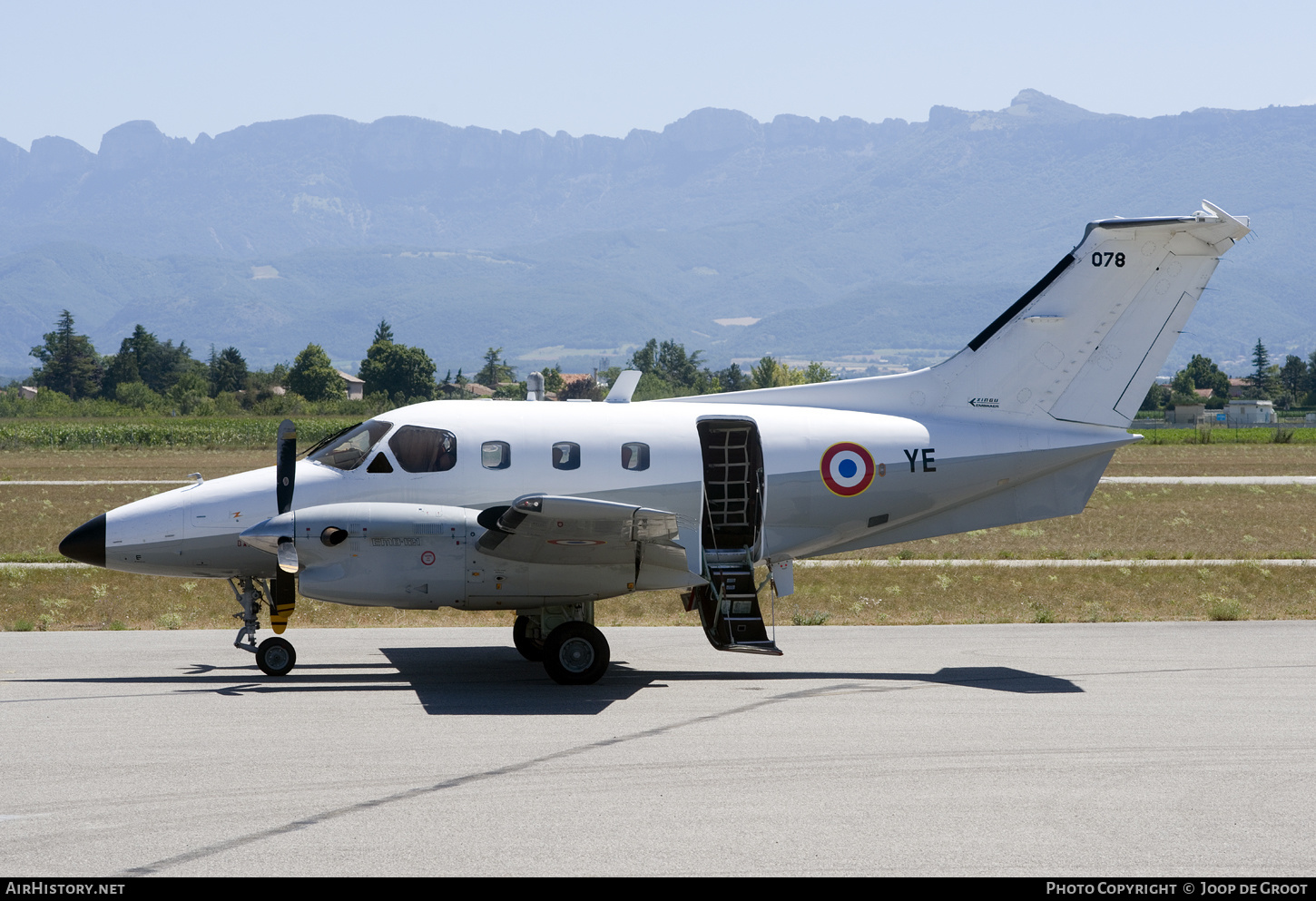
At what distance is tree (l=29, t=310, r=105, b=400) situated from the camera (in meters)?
169

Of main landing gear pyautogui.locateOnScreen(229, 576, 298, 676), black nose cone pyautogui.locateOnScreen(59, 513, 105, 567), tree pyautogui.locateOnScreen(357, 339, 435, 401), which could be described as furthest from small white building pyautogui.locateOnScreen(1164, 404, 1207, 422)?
black nose cone pyautogui.locateOnScreen(59, 513, 105, 567)

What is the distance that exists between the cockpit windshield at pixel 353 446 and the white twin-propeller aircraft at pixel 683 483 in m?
0.02

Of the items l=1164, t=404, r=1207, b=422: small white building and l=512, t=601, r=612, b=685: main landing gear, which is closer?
l=512, t=601, r=612, b=685: main landing gear

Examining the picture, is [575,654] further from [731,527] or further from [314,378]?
[314,378]

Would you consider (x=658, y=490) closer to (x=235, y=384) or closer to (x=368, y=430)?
(x=368, y=430)

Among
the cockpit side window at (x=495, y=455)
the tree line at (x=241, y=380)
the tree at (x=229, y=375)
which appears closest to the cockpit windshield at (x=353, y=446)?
the cockpit side window at (x=495, y=455)

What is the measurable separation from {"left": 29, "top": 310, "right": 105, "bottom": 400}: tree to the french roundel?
17485 centimetres

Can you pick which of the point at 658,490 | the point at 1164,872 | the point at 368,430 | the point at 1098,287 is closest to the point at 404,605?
the point at 368,430

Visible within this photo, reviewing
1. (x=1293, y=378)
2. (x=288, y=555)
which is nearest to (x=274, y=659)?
(x=288, y=555)

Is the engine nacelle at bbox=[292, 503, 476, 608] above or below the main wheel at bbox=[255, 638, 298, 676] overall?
above

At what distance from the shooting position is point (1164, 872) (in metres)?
7.25

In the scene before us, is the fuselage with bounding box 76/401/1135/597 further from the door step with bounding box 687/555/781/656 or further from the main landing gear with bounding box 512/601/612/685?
the main landing gear with bounding box 512/601/612/685

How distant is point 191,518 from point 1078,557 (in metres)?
20.7
